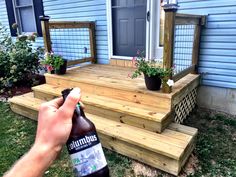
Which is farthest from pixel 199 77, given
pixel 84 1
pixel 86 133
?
pixel 86 133

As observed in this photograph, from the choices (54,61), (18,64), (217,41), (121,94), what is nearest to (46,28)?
(54,61)

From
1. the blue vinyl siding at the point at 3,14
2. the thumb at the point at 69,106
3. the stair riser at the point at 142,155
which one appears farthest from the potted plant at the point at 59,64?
the blue vinyl siding at the point at 3,14

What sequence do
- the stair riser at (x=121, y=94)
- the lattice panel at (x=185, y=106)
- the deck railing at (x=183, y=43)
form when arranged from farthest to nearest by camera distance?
the lattice panel at (x=185, y=106) < the stair riser at (x=121, y=94) < the deck railing at (x=183, y=43)

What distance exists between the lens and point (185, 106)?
3141 millimetres

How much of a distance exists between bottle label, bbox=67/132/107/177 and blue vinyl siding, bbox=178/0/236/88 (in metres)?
2.99

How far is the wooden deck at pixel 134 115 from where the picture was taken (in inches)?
83.5

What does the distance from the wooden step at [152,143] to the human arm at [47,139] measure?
63.9 inches

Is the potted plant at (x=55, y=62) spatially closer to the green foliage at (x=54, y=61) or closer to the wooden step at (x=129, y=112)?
the green foliage at (x=54, y=61)

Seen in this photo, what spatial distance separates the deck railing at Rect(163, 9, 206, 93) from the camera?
7.92 feet

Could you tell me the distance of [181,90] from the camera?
2746 millimetres

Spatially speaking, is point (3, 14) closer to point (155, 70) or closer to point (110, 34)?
point (110, 34)

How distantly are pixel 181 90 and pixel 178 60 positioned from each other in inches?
36.7

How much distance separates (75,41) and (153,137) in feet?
10.9

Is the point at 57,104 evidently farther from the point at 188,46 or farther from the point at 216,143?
the point at 188,46
